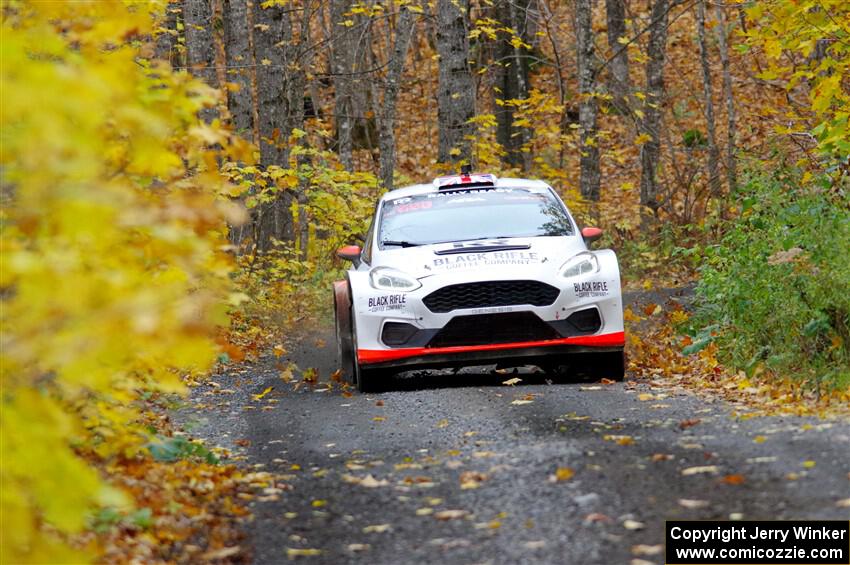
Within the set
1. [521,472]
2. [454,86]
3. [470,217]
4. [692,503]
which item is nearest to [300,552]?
[521,472]

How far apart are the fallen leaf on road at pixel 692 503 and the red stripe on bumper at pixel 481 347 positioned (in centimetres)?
448

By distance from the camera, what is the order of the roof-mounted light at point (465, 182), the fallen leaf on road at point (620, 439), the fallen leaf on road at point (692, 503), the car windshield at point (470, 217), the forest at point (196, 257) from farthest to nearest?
the roof-mounted light at point (465, 182)
the car windshield at point (470, 217)
the fallen leaf on road at point (620, 439)
the fallen leaf on road at point (692, 503)
the forest at point (196, 257)

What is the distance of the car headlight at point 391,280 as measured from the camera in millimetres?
9812

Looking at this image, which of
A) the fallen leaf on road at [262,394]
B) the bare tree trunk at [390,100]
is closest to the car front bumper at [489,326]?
the fallen leaf on road at [262,394]

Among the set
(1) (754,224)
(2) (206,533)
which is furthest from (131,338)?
(1) (754,224)

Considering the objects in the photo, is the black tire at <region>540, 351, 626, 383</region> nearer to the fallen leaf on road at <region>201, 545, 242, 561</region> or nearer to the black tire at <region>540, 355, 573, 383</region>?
the black tire at <region>540, 355, 573, 383</region>

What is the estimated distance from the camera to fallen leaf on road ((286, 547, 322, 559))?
197 inches

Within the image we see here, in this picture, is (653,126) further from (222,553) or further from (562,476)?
(222,553)

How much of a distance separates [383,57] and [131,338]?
37.5 meters

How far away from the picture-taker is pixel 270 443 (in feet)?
25.7

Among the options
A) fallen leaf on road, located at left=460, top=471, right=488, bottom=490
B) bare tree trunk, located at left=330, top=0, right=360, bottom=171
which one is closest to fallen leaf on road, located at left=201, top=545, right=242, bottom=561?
fallen leaf on road, located at left=460, top=471, right=488, bottom=490

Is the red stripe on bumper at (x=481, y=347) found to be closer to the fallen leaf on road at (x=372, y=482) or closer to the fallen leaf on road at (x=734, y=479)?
the fallen leaf on road at (x=372, y=482)

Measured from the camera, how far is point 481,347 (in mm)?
9680

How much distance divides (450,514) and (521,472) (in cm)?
76
